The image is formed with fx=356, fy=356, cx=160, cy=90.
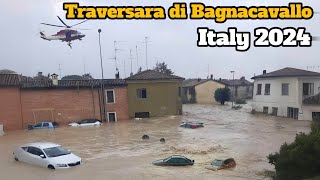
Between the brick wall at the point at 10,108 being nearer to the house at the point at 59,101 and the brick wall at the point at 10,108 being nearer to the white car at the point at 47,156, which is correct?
the house at the point at 59,101

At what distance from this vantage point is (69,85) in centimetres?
4206

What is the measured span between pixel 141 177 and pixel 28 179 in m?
5.61

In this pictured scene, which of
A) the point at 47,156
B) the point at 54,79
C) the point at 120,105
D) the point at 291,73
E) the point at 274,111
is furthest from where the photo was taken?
the point at 274,111

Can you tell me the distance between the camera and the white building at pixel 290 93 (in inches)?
1627

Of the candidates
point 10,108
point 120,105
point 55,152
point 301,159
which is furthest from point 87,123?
point 301,159

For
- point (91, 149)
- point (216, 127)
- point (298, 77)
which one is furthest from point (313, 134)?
point (298, 77)

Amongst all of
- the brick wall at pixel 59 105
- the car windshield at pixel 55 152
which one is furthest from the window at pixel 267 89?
the car windshield at pixel 55 152

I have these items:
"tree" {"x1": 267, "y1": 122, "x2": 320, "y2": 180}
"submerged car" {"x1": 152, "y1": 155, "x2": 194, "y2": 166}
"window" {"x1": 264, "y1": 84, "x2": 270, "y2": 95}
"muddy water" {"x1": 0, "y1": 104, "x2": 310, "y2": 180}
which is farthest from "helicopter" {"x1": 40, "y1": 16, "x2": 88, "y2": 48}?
"tree" {"x1": 267, "y1": 122, "x2": 320, "y2": 180}

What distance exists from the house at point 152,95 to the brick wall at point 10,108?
1333 centimetres

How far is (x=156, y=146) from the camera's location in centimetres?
2700

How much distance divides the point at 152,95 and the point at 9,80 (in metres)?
17.3

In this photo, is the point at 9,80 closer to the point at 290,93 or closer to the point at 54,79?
the point at 54,79

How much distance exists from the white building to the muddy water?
202 centimetres

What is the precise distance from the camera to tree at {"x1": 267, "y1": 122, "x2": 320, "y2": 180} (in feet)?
42.0
